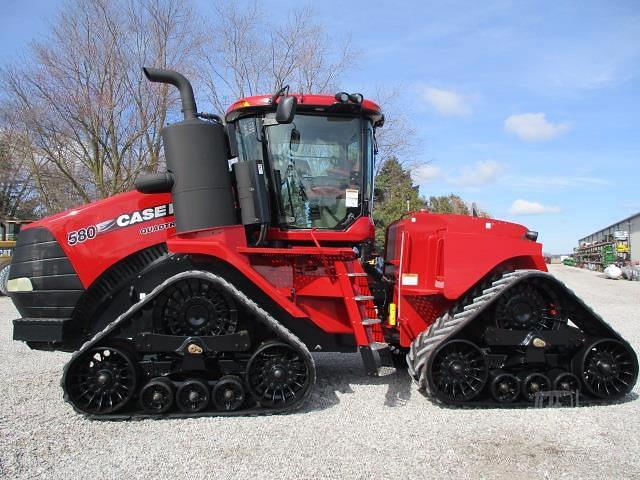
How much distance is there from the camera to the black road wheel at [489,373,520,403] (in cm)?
484

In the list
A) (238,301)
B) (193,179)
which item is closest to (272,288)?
(238,301)

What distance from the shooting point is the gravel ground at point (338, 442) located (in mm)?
3547

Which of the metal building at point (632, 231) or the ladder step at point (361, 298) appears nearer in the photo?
the ladder step at point (361, 298)

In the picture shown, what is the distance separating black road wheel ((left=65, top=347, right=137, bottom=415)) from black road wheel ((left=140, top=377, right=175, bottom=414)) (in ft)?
0.37

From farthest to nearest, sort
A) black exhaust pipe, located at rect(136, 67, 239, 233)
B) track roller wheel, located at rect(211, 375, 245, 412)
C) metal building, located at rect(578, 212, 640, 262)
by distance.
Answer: metal building, located at rect(578, 212, 640, 262), black exhaust pipe, located at rect(136, 67, 239, 233), track roller wheel, located at rect(211, 375, 245, 412)

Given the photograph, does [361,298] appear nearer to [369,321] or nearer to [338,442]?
[369,321]

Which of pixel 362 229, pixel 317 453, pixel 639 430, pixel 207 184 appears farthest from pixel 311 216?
pixel 639 430

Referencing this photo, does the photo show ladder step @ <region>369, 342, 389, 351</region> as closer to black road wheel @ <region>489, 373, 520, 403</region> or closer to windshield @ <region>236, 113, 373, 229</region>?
black road wheel @ <region>489, 373, 520, 403</region>

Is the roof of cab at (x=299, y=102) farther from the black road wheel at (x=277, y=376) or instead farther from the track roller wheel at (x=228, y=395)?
the track roller wheel at (x=228, y=395)

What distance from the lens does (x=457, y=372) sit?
478 cm

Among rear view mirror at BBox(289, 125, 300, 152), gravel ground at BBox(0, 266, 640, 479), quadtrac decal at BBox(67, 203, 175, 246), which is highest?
rear view mirror at BBox(289, 125, 300, 152)

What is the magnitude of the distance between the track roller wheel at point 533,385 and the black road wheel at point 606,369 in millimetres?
370

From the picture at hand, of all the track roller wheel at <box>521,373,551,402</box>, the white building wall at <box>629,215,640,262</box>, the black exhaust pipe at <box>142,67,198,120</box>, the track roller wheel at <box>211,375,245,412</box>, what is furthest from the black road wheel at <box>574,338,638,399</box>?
the white building wall at <box>629,215,640,262</box>

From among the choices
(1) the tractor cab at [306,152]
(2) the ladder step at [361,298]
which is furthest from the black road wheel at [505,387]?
(1) the tractor cab at [306,152]
